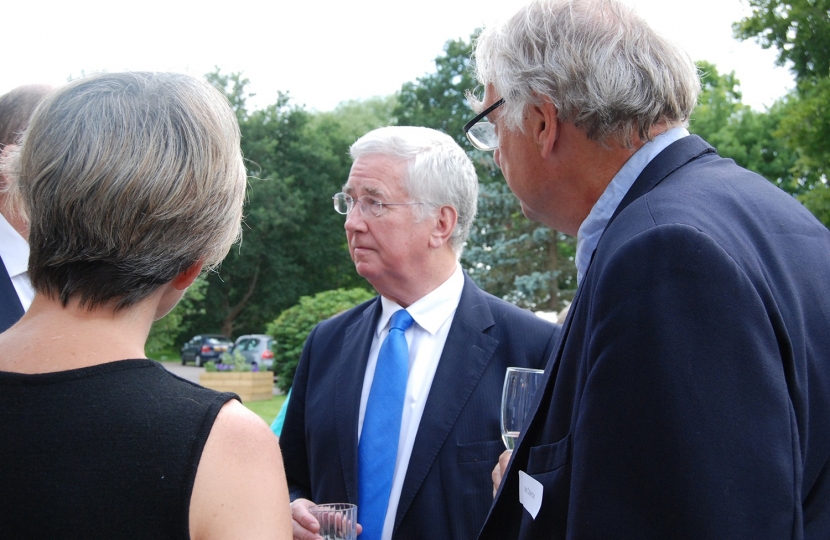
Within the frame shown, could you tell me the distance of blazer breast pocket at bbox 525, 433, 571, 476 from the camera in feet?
5.30

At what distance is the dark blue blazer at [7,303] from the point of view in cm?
240

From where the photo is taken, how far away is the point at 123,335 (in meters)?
1.52

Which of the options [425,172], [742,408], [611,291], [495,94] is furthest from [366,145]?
[742,408]

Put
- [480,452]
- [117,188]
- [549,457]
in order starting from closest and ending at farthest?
[117,188] → [549,457] → [480,452]

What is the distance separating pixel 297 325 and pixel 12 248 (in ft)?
50.3

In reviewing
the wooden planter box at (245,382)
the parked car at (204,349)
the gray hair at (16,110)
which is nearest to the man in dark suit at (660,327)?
the gray hair at (16,110)

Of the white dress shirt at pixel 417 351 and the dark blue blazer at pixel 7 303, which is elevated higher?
the dark blue blazer at pixel 7 303

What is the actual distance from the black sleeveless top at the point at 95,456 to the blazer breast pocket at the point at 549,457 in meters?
0.72

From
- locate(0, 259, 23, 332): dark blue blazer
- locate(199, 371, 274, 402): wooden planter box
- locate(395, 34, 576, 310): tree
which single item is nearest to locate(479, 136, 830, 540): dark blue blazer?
locate(0, 259, 23, 332): dark blue blazer

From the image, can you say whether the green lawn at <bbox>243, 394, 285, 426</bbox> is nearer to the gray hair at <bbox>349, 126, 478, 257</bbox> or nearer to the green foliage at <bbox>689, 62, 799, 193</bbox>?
the gray hair at <bbox>349, 126, 478, 257</bbox>

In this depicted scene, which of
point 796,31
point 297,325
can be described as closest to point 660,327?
point 796,31

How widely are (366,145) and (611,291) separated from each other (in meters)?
2.40

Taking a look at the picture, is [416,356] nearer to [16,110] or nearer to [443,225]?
[443,225]

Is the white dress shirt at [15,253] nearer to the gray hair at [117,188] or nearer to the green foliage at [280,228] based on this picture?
the gray hair at [117,188]
